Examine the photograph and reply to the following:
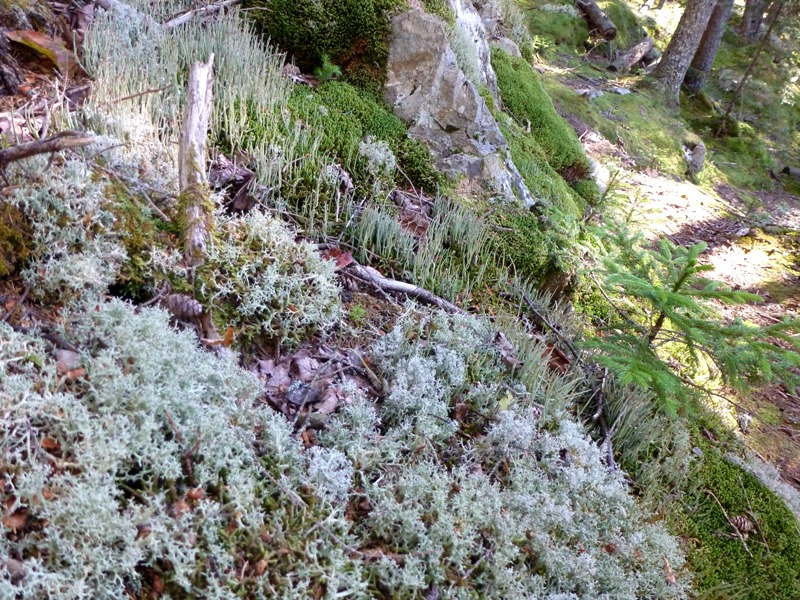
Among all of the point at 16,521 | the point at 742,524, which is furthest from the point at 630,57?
the point at 16,521

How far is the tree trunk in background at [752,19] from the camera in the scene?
1723cm

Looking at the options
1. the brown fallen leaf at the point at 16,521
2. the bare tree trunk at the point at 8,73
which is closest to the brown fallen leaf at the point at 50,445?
the brown fallen leaf at the point at 16,521

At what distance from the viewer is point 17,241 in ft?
7.90

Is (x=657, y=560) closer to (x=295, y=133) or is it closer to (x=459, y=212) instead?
(x=459, y=212)

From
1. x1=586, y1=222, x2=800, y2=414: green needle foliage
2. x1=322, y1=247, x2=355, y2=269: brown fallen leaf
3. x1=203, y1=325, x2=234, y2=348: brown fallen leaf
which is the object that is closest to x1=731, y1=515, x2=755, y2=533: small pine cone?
x1=586, y1=222, x2=800, y2=414: green needle foliage

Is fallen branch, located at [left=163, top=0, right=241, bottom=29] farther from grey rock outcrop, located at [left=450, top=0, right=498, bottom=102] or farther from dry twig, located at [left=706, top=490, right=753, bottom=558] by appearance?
dry twig, located at [left=706, top=490, right=753, bottom=558]

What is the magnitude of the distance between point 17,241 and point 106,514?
1.40 m

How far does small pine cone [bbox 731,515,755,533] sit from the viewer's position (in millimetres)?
3555

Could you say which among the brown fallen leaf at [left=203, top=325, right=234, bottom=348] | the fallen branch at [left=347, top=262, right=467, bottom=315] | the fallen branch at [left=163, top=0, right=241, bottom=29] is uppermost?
the fallen branch at [left=163, top=0, right=241, bottom=29]

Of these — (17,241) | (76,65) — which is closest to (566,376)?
(17,241)

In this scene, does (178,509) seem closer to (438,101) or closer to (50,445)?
(50,445)

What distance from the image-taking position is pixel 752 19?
58.3 feet

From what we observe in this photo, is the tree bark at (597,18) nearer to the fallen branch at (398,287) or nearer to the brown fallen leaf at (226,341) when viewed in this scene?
the fallen branch at (398,287)

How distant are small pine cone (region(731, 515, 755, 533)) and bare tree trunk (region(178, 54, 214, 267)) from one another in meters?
3.81
